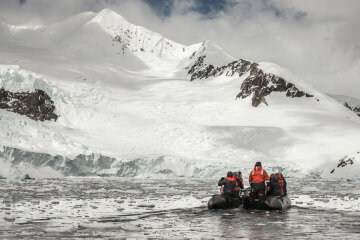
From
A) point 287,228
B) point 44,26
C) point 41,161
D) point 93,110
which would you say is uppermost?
point 44,26

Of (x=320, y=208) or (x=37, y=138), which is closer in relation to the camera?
(x=320, y=208)

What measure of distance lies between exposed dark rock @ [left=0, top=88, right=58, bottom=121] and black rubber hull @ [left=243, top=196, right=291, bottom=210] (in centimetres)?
6153

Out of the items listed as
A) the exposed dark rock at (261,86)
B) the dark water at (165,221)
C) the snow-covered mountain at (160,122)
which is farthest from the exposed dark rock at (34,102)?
the dark water at (165,221)

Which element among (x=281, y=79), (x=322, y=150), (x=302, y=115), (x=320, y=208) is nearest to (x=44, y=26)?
(x=281, y=79)

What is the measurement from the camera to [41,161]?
163ft

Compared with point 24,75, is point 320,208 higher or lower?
lower

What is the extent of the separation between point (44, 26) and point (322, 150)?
482 feet

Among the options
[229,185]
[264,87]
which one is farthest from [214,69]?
A: [229,185]

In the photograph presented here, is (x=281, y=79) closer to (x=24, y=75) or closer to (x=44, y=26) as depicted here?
(x=24, y=75)

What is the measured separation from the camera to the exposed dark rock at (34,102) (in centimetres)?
7794

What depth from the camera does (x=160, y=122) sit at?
243 feet

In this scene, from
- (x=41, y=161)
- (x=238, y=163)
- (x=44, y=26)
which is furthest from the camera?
(x=44, y=26)

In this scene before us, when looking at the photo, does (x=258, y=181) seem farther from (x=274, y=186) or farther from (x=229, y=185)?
(x=229, y=185)

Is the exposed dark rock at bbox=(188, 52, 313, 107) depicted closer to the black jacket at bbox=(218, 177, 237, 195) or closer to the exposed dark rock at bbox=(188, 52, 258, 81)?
the exposed dark rock at bbox=(188, 52, 258, 81)
